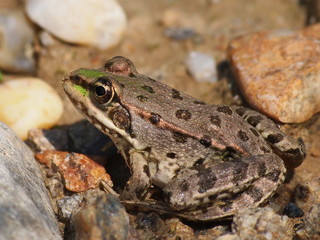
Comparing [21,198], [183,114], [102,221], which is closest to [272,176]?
[183,114]

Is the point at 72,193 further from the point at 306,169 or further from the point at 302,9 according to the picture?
the point at 302,9

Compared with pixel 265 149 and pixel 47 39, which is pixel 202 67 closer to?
pixel 265 149

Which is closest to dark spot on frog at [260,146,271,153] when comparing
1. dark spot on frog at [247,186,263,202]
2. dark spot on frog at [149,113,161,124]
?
dark spot on frog at [247,186,263,202]

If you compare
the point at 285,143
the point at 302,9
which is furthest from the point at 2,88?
the point at 302,9

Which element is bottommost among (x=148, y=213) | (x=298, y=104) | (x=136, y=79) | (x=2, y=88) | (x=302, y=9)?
(x=2, y=88)

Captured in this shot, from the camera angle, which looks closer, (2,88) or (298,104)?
(298,104)

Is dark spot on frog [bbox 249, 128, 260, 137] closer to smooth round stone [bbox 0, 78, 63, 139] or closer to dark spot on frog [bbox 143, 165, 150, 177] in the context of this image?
dark spot on frog [bbox 143, 165, 150, 177]
